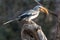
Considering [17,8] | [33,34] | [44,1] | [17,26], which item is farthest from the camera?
[17,8]

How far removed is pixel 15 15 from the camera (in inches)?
211

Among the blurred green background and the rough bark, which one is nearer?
the rough bark

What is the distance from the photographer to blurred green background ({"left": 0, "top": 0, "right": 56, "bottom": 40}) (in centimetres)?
547

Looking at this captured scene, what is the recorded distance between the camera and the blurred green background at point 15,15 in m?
5.47

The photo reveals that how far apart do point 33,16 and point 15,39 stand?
253 centimetres

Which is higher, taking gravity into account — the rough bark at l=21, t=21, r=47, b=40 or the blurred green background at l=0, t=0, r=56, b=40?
the rough bark at l=21, t=21, r=47, b=40

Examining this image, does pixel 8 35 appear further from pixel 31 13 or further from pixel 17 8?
pixel 31 13

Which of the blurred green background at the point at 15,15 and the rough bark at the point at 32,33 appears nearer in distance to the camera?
the rough bark at the point at 32,33

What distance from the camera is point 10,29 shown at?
19.2ft

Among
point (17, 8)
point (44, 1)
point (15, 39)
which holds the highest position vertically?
point (44, 1)

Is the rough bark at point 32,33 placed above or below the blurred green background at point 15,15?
above

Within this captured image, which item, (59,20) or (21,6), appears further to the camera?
(21,6)

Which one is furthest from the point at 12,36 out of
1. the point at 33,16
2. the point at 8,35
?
the point at 33,16

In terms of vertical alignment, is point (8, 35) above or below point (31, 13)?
below
